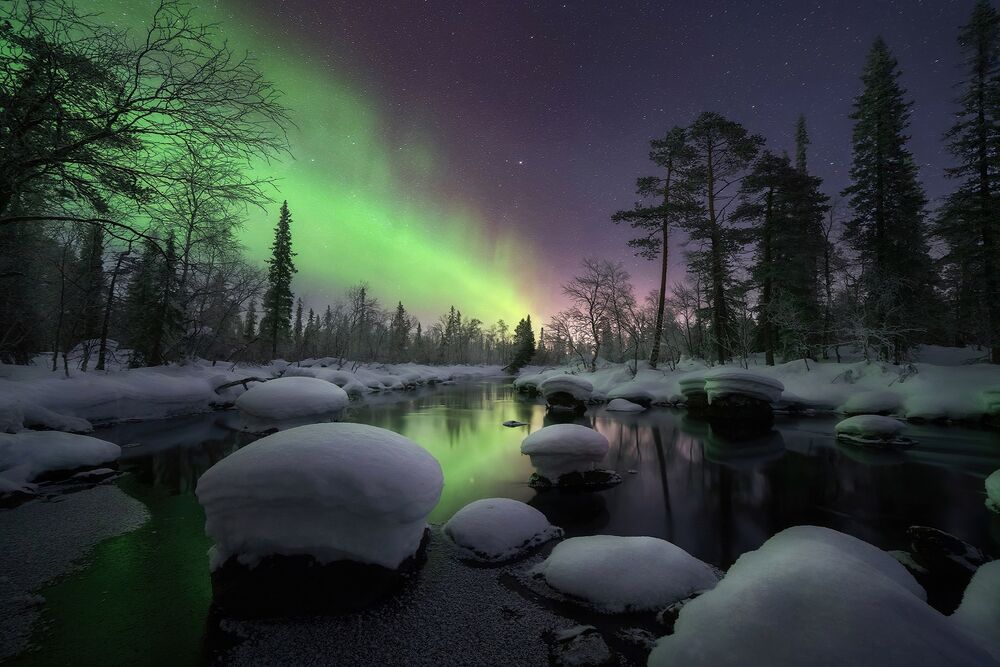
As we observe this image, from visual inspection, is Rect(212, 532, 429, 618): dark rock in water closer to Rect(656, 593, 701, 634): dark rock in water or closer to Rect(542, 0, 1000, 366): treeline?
Rect(656, 593, 701, 634): dark rock in water

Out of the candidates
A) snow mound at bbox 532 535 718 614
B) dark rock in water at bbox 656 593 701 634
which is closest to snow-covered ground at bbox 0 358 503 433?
snow mound at bbox 532 535 718 614

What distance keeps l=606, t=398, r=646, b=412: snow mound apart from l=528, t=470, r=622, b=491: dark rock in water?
473 inches

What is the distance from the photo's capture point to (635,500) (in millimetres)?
6793

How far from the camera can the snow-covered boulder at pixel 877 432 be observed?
34.0 feet

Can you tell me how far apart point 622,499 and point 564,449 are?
139 centimetres

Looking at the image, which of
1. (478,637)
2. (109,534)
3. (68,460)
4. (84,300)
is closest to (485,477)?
(478,637)

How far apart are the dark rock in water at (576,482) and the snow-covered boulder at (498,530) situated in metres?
2.22

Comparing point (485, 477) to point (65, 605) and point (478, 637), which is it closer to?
point (478, 637)

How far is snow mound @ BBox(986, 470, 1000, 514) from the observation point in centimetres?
591

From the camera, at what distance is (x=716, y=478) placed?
322 inches

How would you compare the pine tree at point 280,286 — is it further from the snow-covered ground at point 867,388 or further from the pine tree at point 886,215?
the pine tree at point 886,215

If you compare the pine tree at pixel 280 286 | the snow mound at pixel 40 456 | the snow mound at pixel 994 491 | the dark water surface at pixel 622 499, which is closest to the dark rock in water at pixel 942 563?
the dark water surface at pixel 622 499

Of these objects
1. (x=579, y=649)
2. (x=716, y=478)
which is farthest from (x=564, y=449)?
(x=579, y=649)

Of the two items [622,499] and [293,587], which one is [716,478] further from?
[293,587]
